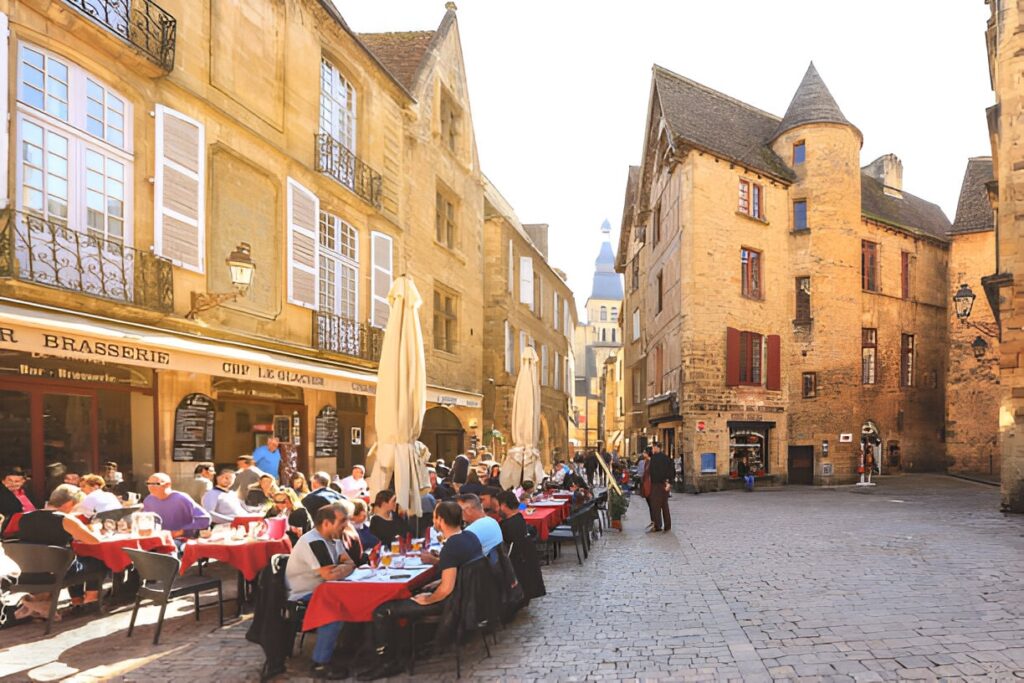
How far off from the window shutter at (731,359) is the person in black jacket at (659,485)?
1137 centimetres

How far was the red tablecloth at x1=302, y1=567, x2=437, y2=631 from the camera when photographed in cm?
512

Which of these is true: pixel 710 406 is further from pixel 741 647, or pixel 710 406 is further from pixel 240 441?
pixel 741 647

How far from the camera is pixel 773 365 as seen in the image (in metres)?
24.4

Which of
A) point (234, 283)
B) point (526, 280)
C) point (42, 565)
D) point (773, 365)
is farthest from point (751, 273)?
point (42, 565)

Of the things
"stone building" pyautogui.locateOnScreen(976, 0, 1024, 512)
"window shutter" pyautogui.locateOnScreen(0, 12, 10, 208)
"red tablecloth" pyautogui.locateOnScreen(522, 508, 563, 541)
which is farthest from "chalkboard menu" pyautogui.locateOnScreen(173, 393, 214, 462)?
"stone building" pyautogui.locateOnScreen(976, 0, 1024, 512)

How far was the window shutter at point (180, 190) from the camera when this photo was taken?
32.7ft

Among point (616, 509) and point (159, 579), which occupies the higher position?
point (159, 579)

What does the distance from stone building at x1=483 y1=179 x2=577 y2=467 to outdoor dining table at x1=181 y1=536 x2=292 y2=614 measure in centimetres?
1582

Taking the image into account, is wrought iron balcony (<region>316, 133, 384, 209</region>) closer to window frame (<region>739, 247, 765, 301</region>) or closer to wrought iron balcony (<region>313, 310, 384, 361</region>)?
wrought iron balcony (<region>313, 310, 384, 361</region>)

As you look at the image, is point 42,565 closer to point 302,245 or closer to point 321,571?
point 321,571

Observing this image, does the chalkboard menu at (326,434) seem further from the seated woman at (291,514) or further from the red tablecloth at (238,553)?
the red tablecloth at (238,553)

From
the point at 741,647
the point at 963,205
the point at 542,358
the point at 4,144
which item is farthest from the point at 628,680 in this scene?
the point at 963,205

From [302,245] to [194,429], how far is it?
408 centimetres

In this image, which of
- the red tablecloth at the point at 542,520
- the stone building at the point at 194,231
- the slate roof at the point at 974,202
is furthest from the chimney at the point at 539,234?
the red tablecloth at the point at 542,520
